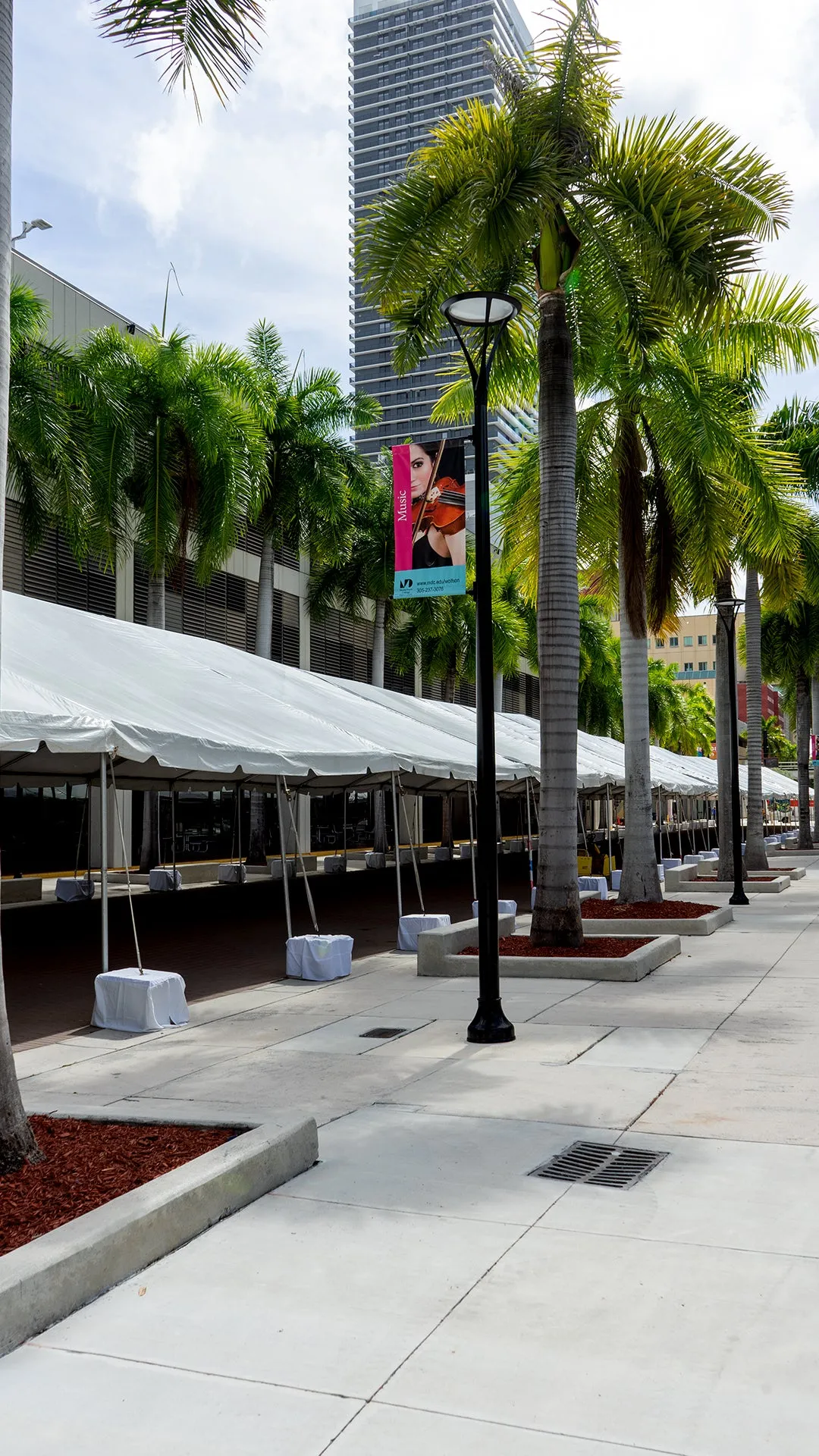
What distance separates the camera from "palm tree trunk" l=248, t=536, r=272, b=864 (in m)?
30.4

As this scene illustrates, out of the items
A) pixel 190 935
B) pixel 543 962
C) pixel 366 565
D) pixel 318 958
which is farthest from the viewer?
pixel 366 565

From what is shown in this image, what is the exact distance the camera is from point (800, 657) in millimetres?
43344

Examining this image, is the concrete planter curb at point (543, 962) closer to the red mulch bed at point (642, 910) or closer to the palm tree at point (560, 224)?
the palm tree at point (560, 224)

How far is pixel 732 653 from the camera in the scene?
24.5 metres

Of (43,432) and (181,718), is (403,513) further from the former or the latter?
(43,432)

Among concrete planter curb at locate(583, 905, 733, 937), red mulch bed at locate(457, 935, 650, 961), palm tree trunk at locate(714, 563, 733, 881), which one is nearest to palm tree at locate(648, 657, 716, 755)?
palm tree trunk at locate(714, 563, 733, 881)

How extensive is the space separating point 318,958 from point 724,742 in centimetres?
1347

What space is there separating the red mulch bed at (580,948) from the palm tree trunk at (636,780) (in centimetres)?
295

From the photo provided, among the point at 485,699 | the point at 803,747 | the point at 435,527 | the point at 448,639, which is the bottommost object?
the point at 485,699

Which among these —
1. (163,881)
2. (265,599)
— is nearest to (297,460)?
(265,599)

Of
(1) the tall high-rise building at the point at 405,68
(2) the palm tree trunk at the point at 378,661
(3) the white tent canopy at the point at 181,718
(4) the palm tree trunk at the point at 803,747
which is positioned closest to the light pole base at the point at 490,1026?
(3) the white tent canopy at the point at 181,718

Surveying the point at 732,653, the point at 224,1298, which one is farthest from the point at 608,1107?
the point at 732,653

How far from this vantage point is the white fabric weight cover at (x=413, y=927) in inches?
636

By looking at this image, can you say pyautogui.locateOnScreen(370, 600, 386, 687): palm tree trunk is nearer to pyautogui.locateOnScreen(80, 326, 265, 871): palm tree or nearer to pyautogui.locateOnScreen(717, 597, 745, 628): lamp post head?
pyautogui.locateOnScreen(80, 326, 265, 871): palm tree
